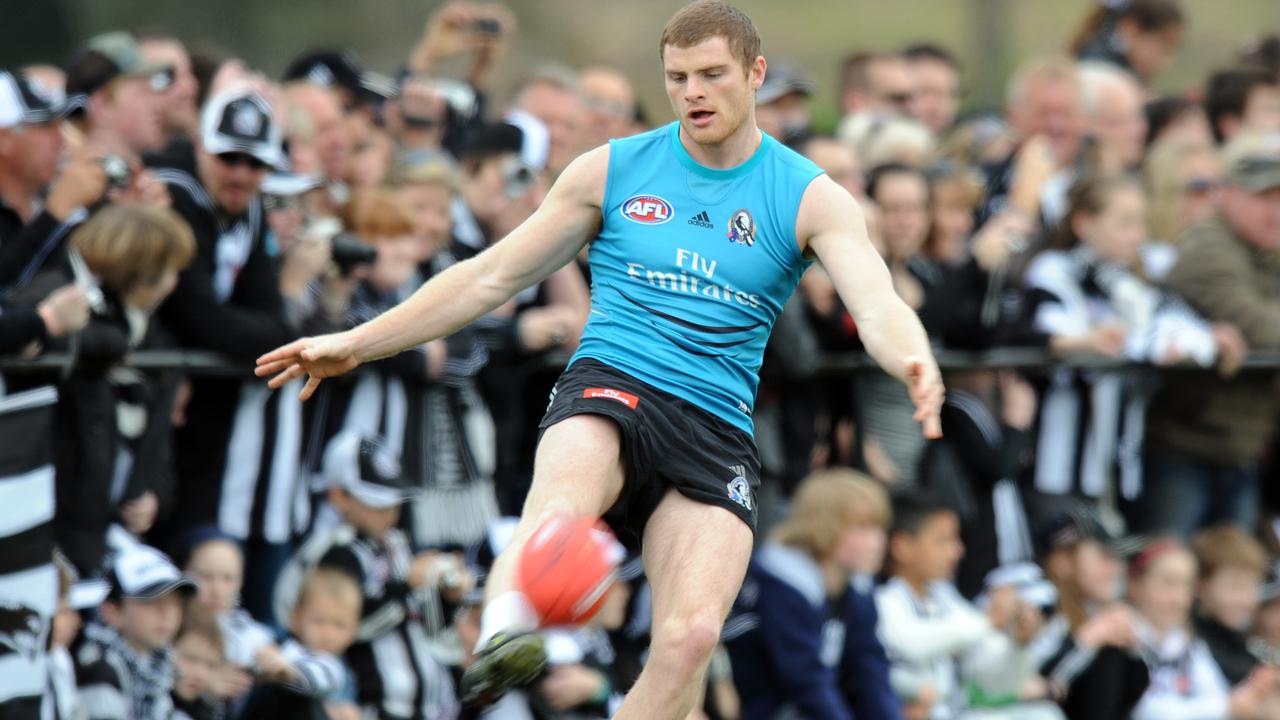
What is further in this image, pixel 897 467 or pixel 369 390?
pixel 897 467

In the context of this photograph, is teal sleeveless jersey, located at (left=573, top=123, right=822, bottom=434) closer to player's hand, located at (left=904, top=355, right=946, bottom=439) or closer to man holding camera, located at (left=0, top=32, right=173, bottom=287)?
player's hand, located at (left=904, top=355, right=946, bottom=439)

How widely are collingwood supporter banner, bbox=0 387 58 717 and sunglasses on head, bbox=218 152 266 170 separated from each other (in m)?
1.28

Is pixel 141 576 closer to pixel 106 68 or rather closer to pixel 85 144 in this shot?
pixel 85 144

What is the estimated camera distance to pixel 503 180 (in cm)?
985

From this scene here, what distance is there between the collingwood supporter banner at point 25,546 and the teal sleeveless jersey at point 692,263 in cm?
240

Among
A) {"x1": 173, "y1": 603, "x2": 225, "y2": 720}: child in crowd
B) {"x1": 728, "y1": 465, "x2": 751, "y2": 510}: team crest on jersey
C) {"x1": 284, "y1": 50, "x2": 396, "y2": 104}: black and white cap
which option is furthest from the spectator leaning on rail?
{"x1": 173, "y1": 603, "x2": 225, "y2": 720}: child in crowd

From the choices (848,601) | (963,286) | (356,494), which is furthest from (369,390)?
(963,286)

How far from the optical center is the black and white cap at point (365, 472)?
886cm

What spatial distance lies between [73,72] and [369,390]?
184 centimetres

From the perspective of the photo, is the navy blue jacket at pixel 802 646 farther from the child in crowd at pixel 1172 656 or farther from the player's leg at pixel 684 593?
the player's leg at pixel 684 593

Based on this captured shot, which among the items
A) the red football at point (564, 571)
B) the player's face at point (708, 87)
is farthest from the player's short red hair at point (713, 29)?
the red football at point (564, 571)

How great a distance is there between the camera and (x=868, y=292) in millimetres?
6785

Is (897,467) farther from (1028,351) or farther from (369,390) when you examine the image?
(369,390)

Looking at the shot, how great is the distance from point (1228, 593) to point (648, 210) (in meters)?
5.56
